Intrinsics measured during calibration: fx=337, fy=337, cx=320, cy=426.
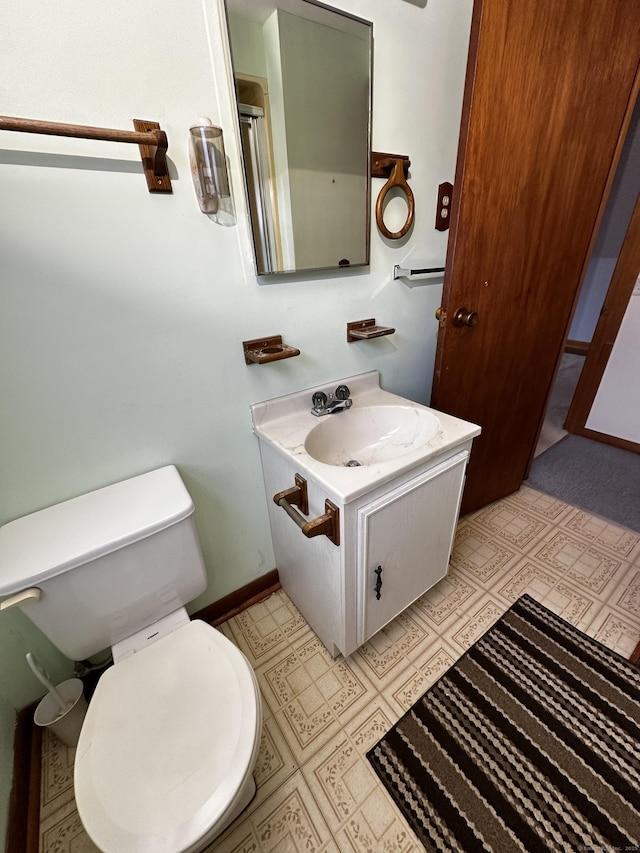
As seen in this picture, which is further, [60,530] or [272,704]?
[272,704]

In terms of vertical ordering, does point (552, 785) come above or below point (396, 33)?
below

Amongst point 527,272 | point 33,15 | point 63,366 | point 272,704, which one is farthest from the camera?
point 527,272

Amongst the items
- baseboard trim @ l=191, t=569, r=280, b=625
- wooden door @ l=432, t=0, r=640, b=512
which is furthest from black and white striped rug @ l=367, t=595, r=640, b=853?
wooden door @ l=432, t=0, r=640, b=512

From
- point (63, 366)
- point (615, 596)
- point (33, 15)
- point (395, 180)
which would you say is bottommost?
point (615, 596)

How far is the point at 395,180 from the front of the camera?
110 centimetres

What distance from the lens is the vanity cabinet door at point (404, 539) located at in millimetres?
907

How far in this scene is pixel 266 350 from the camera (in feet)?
3.39

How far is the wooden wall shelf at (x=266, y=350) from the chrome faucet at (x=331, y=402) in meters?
0.20

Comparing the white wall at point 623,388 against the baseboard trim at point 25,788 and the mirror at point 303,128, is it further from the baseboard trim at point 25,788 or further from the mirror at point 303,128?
the baseboard trim at point 25,788

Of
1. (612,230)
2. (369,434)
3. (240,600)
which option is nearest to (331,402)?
(369,434)

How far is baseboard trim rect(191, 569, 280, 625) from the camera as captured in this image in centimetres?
129

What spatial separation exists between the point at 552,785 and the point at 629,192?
4135mm

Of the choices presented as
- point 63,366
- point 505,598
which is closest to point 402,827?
point 505,598

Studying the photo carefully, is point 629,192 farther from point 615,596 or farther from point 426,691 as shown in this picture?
point 426,691
